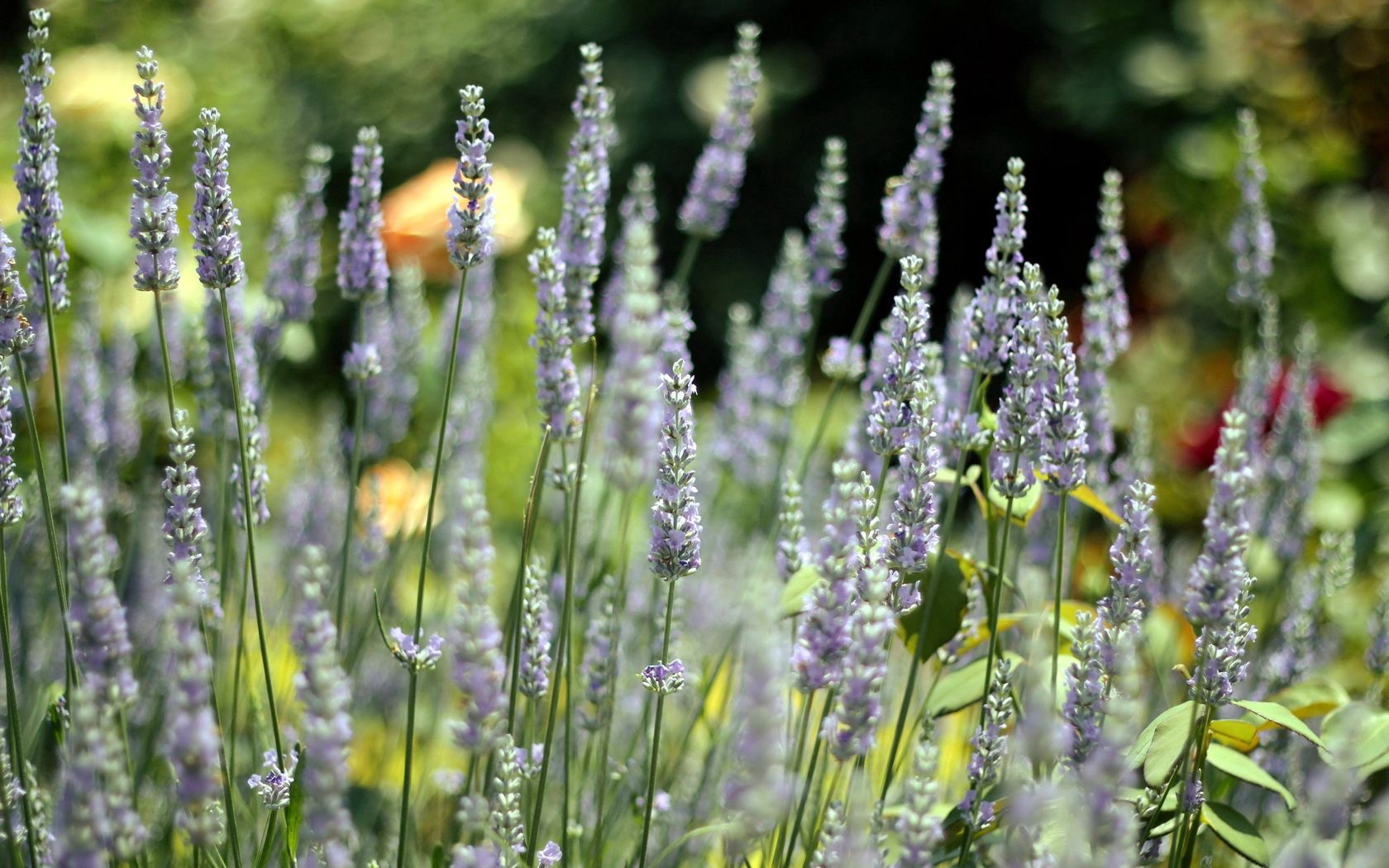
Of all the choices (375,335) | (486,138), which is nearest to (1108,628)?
(486,138)

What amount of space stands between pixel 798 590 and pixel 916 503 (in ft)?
0.70

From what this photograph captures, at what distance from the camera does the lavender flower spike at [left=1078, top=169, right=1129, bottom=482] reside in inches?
69.4

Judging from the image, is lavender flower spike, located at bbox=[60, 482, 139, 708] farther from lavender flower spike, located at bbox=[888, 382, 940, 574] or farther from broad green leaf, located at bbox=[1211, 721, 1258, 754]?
broad green leaf, located at bbox=[1211, 721, 1258, 754]

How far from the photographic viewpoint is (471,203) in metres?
1.42

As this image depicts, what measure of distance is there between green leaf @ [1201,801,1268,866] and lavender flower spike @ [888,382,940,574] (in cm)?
39

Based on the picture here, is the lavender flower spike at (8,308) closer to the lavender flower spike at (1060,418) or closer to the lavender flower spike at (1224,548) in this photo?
the lavender flower spike at (1060,418)

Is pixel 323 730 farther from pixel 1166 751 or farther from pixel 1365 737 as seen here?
pixel 1365 737

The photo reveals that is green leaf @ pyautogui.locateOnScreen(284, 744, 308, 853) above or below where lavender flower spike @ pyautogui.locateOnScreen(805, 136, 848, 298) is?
below

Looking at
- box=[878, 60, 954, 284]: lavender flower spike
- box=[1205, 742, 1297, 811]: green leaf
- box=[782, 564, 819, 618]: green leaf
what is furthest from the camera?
box=[878, 60, 954, 284]: lavender flower spike

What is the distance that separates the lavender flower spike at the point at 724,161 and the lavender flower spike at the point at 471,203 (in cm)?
73

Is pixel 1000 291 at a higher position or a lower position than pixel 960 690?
higher

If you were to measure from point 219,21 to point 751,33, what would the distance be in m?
6.90

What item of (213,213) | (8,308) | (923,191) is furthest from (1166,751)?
(8,308)

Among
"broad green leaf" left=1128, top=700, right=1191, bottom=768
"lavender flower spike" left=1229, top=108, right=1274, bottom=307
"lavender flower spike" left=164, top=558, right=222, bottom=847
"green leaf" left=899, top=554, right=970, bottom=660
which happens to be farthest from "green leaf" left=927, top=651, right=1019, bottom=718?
"lavender flower spike" left=1229, top=108, right=1274, bottom=307
